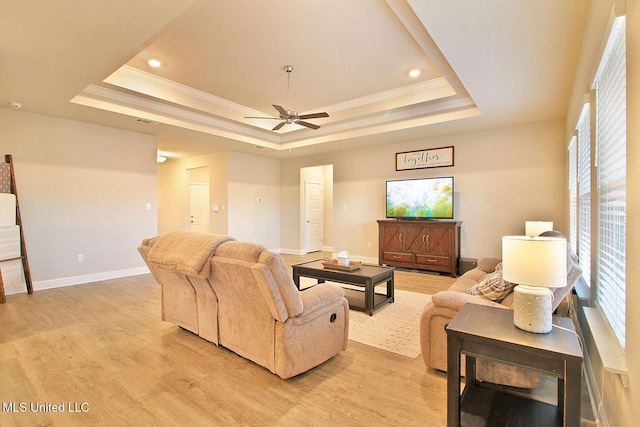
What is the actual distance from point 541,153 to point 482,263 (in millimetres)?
2647

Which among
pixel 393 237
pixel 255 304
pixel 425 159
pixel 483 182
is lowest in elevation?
pixel 255 304

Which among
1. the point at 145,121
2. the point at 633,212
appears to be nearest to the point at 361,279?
the point at 633,212

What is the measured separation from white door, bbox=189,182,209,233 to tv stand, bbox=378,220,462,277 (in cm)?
526

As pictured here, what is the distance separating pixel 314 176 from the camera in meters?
9.05

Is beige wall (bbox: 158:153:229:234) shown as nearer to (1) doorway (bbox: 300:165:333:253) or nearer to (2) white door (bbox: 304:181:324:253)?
(1) doorway (bbox: 300:165:333:253)

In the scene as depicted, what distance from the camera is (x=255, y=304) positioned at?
7.22 ft

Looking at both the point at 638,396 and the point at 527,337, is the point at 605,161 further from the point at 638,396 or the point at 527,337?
the point at 638,396

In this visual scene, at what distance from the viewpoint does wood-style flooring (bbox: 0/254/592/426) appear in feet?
6.02

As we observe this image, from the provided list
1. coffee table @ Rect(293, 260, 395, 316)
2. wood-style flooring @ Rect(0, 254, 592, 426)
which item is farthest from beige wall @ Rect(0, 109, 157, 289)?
coffee table @ Rect(293, 260, 395, 316)

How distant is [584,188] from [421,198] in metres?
3.18

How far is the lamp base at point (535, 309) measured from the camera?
155cm

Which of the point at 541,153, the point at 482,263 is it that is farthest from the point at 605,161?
the point at 541,153

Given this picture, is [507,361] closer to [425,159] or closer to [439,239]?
[439,239]

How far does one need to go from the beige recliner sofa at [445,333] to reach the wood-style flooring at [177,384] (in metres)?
0.19
